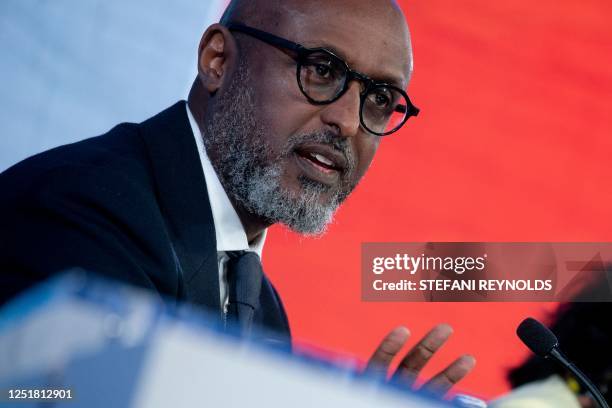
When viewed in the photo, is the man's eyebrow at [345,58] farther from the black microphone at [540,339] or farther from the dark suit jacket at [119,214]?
the black microphone at [540,339]

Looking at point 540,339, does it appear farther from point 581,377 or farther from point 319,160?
point 319,160

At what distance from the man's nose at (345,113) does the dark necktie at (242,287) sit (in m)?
0.30

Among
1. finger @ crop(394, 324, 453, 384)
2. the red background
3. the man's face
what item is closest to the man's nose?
the man's face

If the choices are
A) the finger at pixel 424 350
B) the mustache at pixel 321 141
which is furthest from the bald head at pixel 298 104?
the finger at pixel 424 350

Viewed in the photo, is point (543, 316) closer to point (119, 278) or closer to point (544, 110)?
point (544, 110)

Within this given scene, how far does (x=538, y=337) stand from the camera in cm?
103

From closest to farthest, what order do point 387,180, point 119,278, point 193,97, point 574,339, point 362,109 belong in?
point 119,278 < point 362,109 < point 193,97 < point 574,339 < point 387,180

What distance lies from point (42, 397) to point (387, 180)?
1.90 m

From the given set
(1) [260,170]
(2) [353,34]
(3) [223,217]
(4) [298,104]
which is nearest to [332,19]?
(2) [353,34]

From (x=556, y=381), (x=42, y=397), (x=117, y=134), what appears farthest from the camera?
(x=556, y=381)

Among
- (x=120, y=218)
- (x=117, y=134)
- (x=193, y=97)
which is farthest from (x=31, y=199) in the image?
(x=193, y=97)

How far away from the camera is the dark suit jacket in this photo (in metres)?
0.90

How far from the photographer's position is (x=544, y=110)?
228 centimetres

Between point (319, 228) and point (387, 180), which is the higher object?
point (387, 180)
